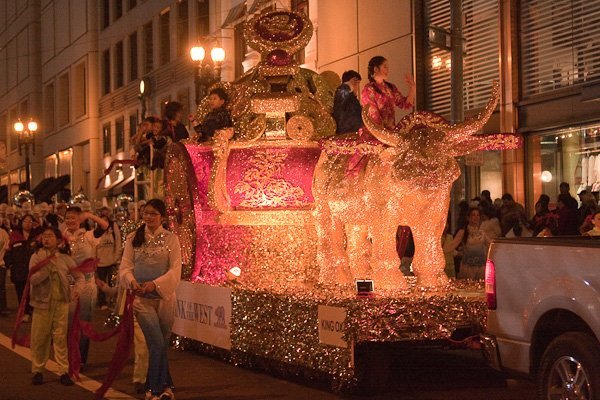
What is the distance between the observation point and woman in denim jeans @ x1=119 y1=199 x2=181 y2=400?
9.59 m

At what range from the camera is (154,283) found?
9.60m

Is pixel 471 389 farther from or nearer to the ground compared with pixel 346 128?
nearer to the ground

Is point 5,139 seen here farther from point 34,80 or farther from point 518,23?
point 518,23

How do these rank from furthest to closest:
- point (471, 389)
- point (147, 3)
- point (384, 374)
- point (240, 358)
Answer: point (147, 3) < point (240, 358) < point (471, 389) < point (384, 374)

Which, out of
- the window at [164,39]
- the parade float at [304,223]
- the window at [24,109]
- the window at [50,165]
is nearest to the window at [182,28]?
the window at [164,39]

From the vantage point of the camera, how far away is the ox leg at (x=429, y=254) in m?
10.5

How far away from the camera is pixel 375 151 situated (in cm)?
1081

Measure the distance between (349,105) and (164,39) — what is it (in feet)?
82.7

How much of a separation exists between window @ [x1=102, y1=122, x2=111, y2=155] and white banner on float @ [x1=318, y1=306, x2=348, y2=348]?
112ft

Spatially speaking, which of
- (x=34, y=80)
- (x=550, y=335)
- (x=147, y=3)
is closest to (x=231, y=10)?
(x=147, y=3)

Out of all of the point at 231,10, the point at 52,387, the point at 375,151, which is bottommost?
the point at 52,387

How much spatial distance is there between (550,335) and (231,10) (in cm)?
2311

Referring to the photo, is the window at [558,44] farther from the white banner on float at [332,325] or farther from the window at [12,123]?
the window at [12,123]

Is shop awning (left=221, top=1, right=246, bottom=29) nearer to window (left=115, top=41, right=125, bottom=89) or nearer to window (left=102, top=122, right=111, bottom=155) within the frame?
window (left=115, top=41, right=125, bottom=89)
